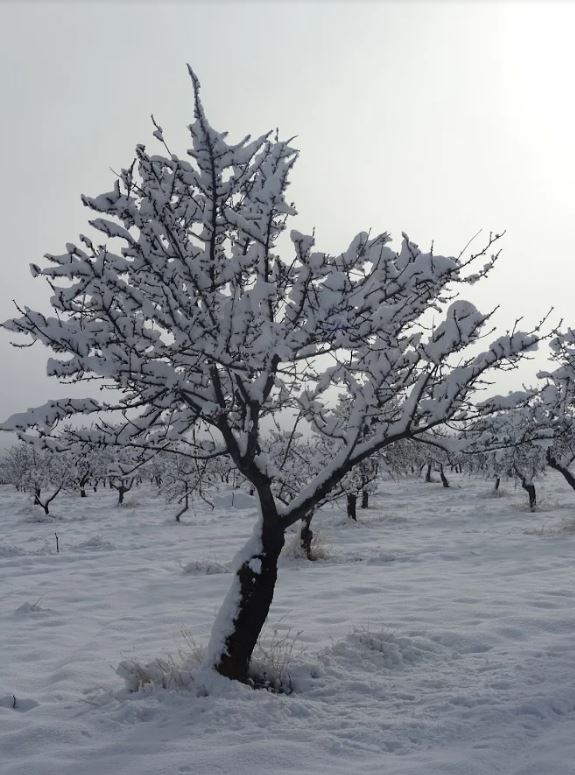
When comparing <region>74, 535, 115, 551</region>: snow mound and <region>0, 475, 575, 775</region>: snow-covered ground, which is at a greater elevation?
<region>0, 475, 575, 775</region>: snow-covered ground

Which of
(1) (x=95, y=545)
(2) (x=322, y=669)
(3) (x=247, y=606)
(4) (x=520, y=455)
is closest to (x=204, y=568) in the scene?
(1) (x=95, y=545)

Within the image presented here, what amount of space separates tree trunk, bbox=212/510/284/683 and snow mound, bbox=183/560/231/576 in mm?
7439

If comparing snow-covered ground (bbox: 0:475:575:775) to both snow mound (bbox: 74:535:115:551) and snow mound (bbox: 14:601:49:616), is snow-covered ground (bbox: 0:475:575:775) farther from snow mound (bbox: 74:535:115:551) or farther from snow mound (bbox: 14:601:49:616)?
snow mound (bbox: 74:535:115:551)

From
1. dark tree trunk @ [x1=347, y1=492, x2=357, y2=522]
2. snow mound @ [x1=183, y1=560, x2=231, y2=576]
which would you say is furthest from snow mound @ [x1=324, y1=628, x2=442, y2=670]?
dark tree trunk @ [x1=347, y1=492, x2=357, y2=522]

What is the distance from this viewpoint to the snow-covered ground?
3.93m

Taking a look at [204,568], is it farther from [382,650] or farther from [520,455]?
[520,455]

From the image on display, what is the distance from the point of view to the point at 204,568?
1284 cm

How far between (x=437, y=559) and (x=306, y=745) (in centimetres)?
1034

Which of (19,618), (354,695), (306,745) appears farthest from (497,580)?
(19,618)

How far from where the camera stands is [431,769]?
362cm

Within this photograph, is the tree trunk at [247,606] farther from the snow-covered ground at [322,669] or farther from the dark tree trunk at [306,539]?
the dark tree trunk at [306,539]

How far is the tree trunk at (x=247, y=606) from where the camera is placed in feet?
17.0

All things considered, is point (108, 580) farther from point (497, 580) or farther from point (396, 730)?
point (396, 730)

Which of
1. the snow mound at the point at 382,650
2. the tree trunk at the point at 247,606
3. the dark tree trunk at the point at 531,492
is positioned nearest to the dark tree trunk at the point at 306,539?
the snow mound at the point at 382,650
